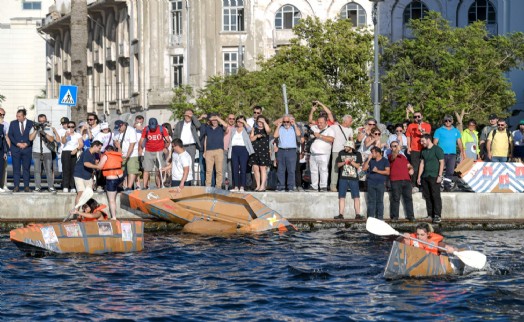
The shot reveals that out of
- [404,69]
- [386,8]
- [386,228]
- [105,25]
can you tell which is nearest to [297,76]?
[404,69]

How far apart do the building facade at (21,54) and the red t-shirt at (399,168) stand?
273 ft

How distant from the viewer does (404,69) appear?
5875 centimetres

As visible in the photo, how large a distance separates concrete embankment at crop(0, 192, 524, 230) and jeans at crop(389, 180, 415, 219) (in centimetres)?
33

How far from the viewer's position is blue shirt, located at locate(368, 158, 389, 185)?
93.2 ft

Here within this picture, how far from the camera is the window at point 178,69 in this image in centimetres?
7350

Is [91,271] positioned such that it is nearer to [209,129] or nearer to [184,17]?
[209,129]

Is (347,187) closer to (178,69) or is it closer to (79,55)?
(79,55)

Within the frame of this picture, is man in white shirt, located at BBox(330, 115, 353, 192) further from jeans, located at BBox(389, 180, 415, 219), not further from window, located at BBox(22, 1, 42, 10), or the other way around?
window, located at BBox(22, 1, 42, 10)

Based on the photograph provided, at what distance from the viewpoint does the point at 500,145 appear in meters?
30.9

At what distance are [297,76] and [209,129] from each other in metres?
29.0

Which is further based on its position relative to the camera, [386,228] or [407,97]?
[407,97]

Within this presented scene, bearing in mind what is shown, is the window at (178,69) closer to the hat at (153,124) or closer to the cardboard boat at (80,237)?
the hat at (153,124)

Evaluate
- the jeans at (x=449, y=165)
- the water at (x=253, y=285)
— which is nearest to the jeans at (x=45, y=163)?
the water at (x=253, y=285)

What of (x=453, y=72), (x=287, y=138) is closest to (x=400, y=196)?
(x=287, y=138)
